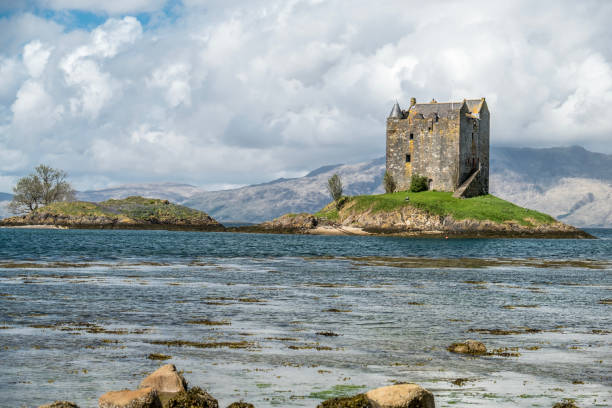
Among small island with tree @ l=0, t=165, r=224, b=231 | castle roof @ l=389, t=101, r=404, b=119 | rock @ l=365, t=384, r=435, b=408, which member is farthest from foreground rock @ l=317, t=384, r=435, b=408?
small island with tree @ l=0, t=165, r=224, b=231

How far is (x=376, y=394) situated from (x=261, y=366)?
472cm

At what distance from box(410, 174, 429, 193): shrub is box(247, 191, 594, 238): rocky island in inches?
88.0

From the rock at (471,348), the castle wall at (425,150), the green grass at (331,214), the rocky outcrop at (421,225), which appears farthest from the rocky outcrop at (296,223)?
the rock at (471,348)

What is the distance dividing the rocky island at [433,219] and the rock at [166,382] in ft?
332

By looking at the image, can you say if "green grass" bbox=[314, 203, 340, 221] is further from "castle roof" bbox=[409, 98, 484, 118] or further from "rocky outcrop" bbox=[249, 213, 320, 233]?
"castle roof" bbox=[409, 98, 484, 118]

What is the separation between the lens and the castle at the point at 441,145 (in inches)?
4948

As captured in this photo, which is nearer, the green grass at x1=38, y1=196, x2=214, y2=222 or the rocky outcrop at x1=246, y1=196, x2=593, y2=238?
the rocky outcrop at x1=246, y1=196, x2=593, y2=238

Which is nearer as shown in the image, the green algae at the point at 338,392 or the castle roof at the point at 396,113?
the green algae at the point at 338,392

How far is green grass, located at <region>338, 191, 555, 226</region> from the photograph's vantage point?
114 m

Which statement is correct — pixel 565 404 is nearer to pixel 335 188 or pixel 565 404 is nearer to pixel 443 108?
pixel 443 108

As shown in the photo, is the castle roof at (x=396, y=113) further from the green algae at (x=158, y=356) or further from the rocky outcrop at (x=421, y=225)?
the green algae at (x=158, y=356)

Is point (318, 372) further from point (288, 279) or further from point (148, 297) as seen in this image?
point (288, 279)

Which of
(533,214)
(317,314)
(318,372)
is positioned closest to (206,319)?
(317,314)

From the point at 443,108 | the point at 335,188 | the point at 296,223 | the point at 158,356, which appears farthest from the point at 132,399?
the point at 335,188
